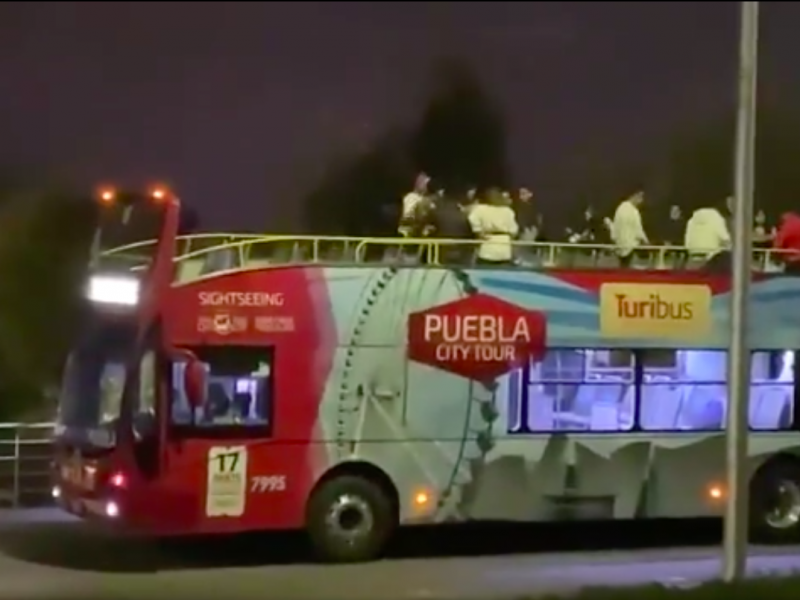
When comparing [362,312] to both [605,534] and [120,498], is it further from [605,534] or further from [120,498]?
[605,534]

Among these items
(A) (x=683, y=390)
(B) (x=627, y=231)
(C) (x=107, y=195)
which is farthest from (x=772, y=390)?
(C) (x=107, y=195)

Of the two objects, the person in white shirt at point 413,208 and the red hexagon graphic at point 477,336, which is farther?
the person in white shirt at point 413,208

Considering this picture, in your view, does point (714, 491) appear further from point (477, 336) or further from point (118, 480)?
point (118, 480)

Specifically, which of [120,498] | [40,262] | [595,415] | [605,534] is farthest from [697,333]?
[40,262]

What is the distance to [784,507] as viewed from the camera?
16906mm

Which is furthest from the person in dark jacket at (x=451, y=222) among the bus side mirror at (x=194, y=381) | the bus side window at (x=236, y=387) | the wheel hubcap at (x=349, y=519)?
the bus side mirror at (x=194, y=381)

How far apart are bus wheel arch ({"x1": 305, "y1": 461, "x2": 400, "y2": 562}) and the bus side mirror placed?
1341 mm

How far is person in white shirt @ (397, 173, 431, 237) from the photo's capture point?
16.4 meters

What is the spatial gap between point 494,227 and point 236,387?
295cm

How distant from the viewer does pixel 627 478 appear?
16016 millimetres

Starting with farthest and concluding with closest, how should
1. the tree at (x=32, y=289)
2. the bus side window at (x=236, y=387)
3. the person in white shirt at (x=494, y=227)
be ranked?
the tree at (x=32, y=289), the person in white shirt at (x=494, y=227), the bus side window at (x=236, y=387)

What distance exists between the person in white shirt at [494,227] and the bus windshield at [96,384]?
3290 mm

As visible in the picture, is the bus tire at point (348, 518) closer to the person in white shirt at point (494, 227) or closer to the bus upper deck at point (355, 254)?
the bus upper deck at point (355, 254)

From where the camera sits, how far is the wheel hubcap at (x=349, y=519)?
15.1m
